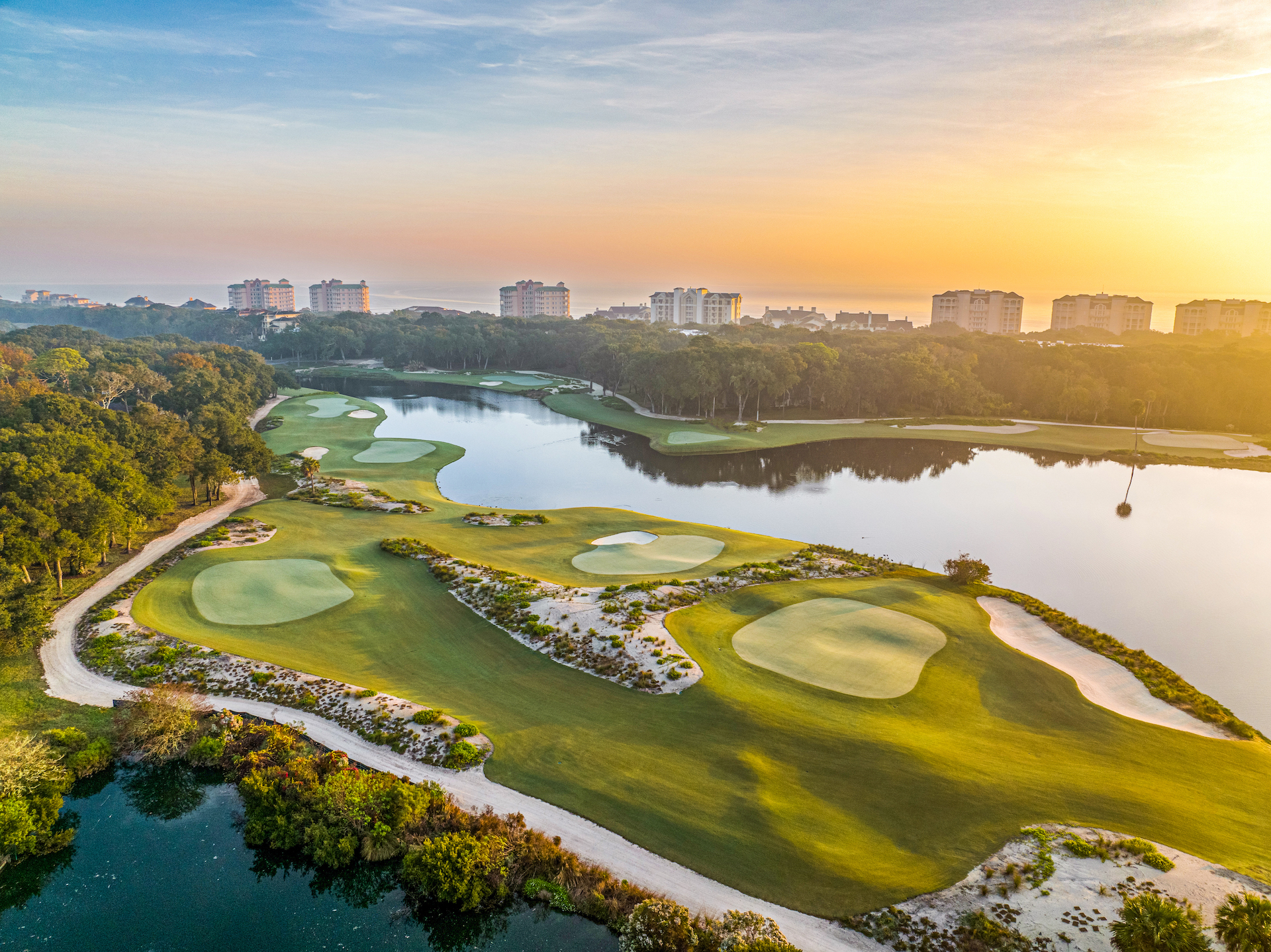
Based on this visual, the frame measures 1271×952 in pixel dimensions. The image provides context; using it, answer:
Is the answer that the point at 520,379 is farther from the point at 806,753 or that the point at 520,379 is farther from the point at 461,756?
the point at 806,753

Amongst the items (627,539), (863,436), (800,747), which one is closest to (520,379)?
(863,436)

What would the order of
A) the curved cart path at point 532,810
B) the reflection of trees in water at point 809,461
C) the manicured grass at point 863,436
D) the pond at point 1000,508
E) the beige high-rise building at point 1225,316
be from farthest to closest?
the beige high-rise building at point 1225,316, the manicured grass at point 863,436, the reflection of trees in water at point 809,461, the pond at point 1000,508, the curved cart path at point 532,810

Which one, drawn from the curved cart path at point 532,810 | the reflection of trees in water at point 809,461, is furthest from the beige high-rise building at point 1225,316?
the curved cart path at point 532,810

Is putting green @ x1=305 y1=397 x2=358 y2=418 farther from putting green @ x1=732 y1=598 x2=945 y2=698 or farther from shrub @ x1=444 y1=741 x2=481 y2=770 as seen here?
shrub @ x1=444 y1=741 x2=481 y2=770

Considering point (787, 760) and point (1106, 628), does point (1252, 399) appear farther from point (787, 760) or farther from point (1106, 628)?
point (787, 760)

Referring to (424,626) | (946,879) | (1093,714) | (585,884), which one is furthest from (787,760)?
(424,626)

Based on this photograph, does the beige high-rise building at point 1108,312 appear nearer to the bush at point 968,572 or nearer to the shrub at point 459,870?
the bush at point 968,572
